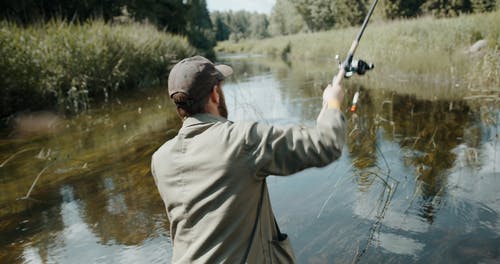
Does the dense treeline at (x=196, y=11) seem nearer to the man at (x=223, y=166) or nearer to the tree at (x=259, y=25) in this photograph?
the man at (x=223, y=166)

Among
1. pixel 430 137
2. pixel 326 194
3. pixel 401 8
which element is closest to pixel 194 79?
pixel 326 194

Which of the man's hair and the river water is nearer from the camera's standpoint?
the man's hair

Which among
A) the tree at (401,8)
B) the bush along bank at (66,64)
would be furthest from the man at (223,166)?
the tree at (401,8)

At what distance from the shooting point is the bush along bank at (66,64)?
9.83m

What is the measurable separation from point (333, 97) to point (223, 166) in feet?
1.97

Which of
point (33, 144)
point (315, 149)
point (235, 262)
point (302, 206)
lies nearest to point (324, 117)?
point (315, 149)

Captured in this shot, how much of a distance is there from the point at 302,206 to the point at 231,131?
3363 millimetres

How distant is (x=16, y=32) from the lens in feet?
33.5

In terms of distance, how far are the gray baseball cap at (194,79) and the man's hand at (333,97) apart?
52cm

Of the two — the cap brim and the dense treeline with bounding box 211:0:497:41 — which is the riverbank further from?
the cap brim

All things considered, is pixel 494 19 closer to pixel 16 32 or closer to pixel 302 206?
pixel 302 206

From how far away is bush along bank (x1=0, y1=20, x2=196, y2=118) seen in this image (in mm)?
9828

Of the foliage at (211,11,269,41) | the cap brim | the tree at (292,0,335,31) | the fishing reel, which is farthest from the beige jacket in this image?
the foliage at (211,11,269,41)

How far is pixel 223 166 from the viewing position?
5.53 ft
